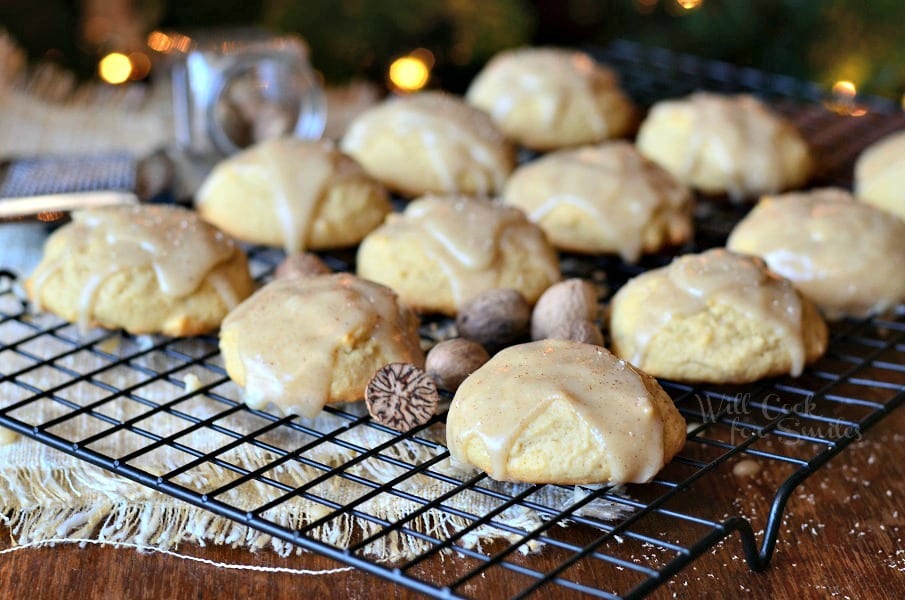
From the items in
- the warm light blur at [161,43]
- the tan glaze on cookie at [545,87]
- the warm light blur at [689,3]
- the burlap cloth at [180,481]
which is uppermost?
the warm light blur at [689,3]

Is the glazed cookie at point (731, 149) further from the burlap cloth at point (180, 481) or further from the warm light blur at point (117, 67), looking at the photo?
the warm light blur at point (117, 67)

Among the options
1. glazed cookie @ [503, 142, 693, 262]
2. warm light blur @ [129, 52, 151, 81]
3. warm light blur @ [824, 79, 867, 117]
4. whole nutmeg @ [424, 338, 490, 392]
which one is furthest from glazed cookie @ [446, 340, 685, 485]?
warm light blur @ [129, 52, 151, 81]

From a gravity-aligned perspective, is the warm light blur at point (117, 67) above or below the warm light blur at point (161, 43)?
below

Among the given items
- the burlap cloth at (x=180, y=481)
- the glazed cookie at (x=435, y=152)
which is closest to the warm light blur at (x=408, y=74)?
the glazed cookie at (x=435, y=152)

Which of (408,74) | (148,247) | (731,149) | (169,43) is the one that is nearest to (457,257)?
(148,247)

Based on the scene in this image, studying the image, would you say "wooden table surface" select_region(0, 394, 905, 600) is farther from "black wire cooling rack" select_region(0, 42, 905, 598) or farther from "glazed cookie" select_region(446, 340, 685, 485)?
"glazed cookie" select_region(446, 340, 685, 485)

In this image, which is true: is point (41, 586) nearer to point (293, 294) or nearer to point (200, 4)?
point (293, 294)

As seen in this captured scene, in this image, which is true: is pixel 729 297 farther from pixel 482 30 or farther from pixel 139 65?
pixel 139 65
